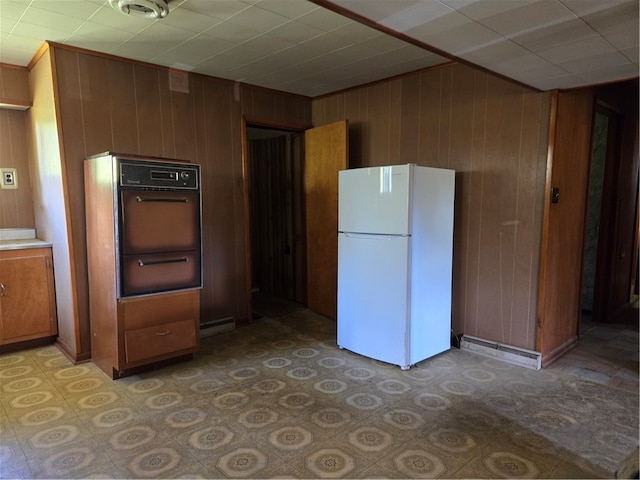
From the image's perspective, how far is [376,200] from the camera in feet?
9.84

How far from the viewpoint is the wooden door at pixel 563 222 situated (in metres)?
2.86

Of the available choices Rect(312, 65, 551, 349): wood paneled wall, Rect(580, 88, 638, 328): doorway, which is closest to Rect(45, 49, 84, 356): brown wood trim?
Rect(312, 65, 551, 349): wood paneled wall

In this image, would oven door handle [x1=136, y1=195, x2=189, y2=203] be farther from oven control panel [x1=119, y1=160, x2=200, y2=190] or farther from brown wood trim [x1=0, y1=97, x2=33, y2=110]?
brown wood trim [x1=0, y1=97, x2=33, y2=110]

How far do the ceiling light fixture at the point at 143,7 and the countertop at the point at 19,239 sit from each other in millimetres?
2009

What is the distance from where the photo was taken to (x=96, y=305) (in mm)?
2932

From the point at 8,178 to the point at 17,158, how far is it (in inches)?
7.4

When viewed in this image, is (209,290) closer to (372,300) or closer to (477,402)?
(372,300)

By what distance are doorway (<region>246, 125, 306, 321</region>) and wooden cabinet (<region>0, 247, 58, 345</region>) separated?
1.81 metres

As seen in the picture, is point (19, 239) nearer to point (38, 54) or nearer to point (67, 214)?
point (67, 214)

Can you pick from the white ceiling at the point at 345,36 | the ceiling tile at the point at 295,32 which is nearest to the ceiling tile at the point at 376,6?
the white ceiling at the point at 345,36

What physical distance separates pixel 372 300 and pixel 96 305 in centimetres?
203

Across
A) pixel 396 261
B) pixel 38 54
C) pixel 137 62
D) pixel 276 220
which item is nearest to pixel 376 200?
pixel 396 261

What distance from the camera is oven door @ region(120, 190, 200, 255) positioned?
2.58 meters

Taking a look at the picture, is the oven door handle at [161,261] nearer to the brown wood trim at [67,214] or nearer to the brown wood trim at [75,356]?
the brown wood trim at [67,214]
